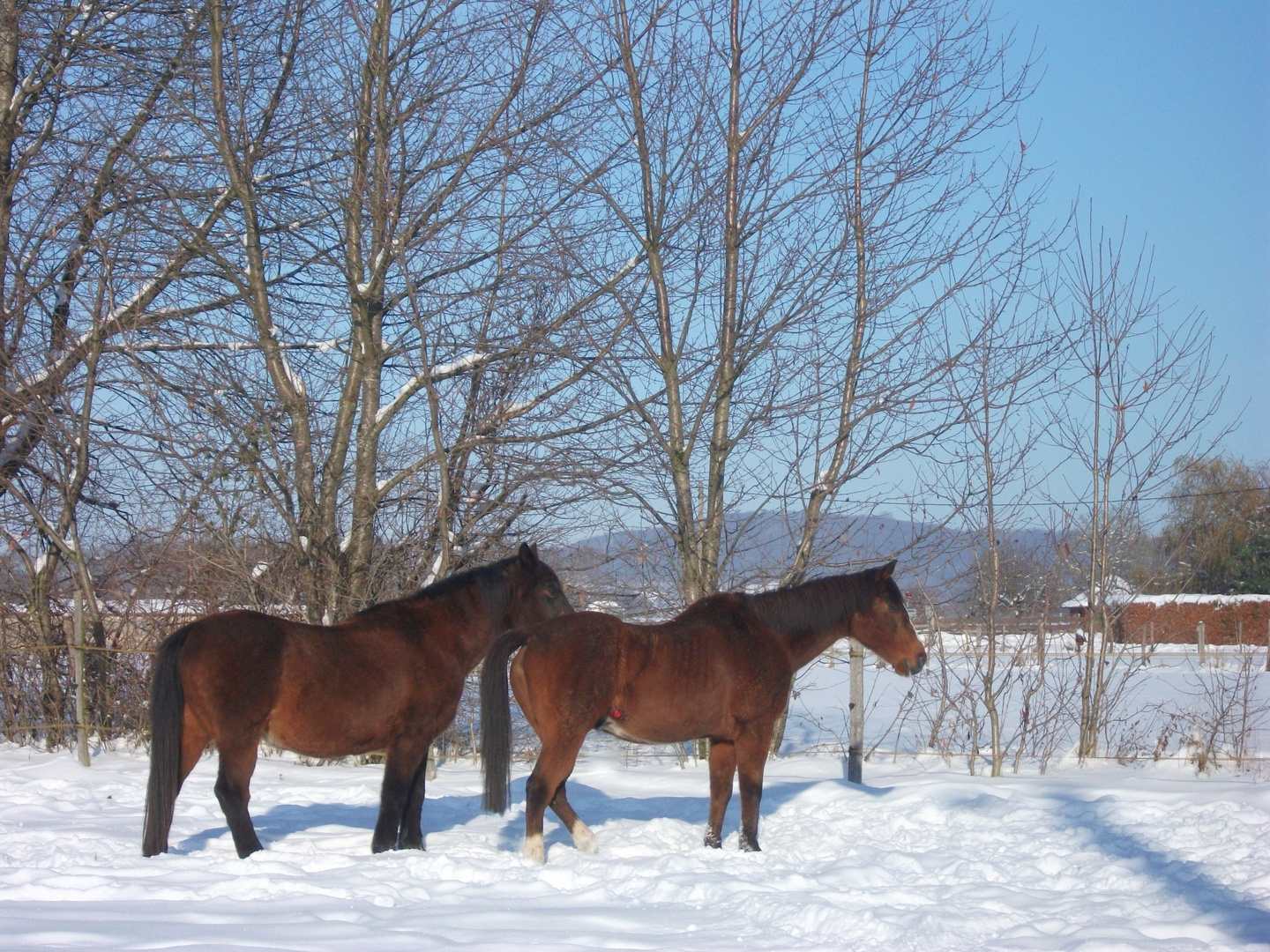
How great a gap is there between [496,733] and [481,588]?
1110mm

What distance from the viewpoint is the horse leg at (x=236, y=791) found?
566 cm

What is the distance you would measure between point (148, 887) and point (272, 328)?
6.78 meters

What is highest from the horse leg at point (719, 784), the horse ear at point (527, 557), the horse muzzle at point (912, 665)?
the horse ear at point (527, 557)

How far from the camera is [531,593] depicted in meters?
6.84

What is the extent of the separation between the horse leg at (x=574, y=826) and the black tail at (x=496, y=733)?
0.43 m

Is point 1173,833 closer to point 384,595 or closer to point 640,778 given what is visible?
point 640,778

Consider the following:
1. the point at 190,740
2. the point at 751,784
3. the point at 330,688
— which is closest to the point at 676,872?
the point at 751,784

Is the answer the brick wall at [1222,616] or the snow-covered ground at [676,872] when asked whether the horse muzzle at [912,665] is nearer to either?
the snow-covered ground at [676,872]

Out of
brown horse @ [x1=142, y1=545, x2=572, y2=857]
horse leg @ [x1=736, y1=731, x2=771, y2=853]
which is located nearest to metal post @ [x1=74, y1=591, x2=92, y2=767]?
brown horse @ [x1=142, y1=545, x2=572, y2=857]

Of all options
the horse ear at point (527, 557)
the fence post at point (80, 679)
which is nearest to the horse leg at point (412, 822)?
the horse ear at point (527, 557)

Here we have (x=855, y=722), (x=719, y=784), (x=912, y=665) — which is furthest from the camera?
(x=855, y=722)

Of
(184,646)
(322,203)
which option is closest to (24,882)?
(184,646)

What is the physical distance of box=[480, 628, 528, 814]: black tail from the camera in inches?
230

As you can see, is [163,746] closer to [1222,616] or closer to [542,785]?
[542,785]
